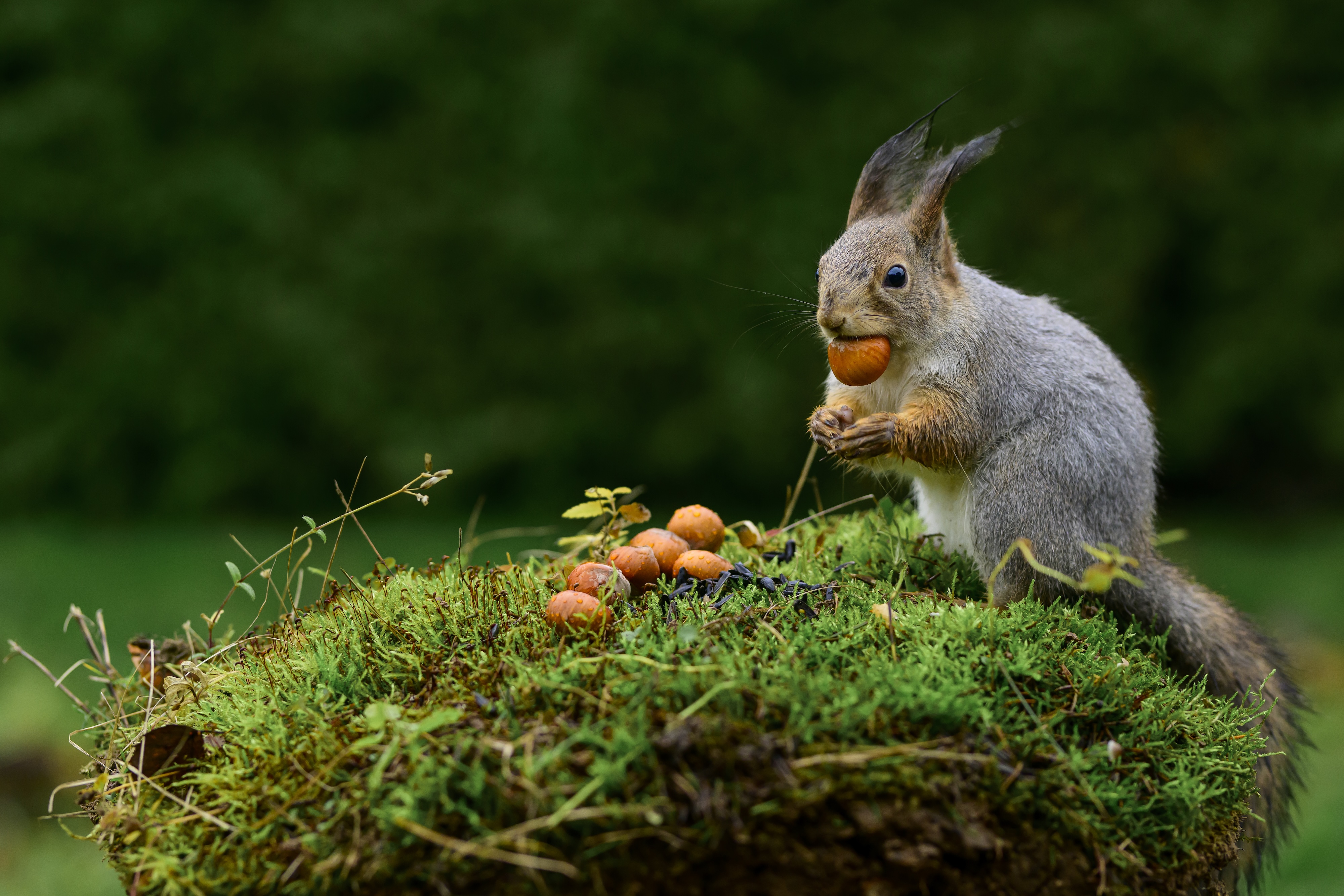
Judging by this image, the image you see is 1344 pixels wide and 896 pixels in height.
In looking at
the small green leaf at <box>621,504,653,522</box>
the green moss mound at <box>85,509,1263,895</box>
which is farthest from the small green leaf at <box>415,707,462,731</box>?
the small green leaf at <box>621,504,653,522</box>

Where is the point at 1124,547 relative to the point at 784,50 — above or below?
below

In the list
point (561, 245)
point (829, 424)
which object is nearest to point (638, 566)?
point (829, 424)

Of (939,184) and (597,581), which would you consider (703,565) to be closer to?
(597,581)

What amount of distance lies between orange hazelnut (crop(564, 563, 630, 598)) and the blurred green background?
4193mm

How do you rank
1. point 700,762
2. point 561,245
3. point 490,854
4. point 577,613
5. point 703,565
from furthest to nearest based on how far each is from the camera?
point 561,245
point 703,565
point 577,613
point 700,762
point 490,854

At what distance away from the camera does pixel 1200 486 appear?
6.77 meters

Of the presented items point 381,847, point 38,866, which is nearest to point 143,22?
point 38,866

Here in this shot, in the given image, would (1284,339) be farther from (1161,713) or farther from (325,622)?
(325,622)

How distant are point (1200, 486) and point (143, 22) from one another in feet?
25.0

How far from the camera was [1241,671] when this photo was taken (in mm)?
2395

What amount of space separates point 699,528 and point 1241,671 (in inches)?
51.4

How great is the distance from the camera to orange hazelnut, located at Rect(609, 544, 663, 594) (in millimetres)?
2139

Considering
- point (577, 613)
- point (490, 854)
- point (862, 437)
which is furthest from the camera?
point (862, 437)

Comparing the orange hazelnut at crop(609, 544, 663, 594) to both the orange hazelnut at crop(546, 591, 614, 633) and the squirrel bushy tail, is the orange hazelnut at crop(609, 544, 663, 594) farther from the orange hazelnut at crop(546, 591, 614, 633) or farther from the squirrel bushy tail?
the squirrel bushy tail
